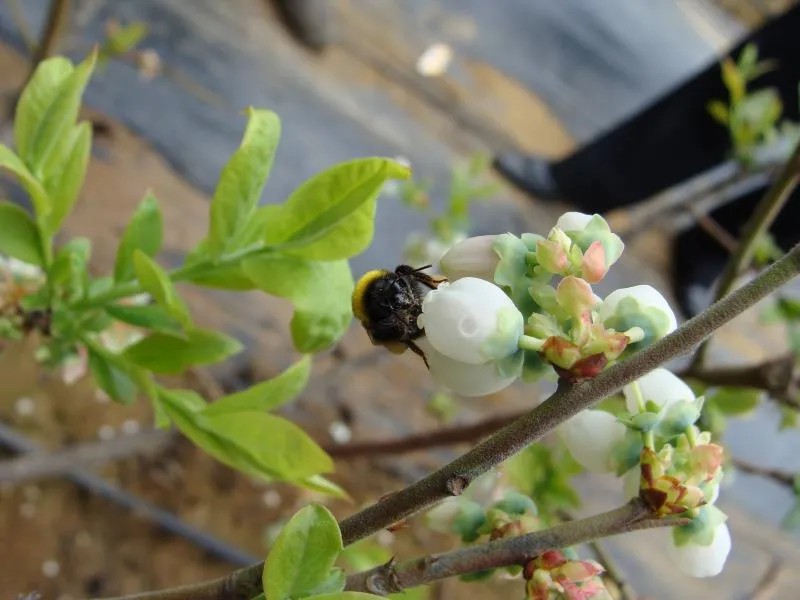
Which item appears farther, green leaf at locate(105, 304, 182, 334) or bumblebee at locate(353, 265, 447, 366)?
green leaf at locate(105, 304, 182, 334)

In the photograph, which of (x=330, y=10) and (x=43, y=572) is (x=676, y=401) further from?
(x=330, y=10)

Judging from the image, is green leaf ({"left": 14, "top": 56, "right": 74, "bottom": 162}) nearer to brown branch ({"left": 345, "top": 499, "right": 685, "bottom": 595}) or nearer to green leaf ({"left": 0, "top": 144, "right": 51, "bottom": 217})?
green leaf ({"left": 0, "top": 144, "right": 51, "bottom": 217})

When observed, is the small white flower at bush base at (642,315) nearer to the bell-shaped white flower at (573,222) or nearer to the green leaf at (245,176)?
the bell-shaped white flower at (573,222)

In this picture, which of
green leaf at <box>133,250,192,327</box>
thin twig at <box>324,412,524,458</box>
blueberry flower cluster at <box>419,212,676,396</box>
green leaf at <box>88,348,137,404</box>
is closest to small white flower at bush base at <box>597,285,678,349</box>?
blueberry flower cluster at <box>419,212,676,396</box>

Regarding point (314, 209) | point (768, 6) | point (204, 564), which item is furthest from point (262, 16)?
point (768, 6)

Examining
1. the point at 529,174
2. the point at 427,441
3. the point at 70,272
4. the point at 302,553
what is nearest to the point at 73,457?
the point at 427,441
